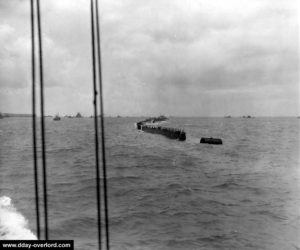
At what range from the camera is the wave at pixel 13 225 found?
16.0 meters

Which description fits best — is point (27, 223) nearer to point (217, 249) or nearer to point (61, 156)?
point (217, 249)

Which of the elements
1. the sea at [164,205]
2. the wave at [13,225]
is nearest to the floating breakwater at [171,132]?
the sea at [164,205]

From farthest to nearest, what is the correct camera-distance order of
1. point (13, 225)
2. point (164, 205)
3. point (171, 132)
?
1. point (171, 132)
2. point (164, 205)
3. point (13, 225)

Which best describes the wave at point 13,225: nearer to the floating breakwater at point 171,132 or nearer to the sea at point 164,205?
the sea at point 164,205

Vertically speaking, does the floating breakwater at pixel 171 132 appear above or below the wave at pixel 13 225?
above

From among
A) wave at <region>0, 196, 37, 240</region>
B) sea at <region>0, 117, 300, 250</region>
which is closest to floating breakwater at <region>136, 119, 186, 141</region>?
sea at <region>0, 117, 300, 250</region>

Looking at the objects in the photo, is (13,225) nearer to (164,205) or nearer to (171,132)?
(164,205)

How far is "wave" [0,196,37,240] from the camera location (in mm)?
15958

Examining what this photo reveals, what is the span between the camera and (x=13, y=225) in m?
17.6

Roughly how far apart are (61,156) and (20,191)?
71.2 feet

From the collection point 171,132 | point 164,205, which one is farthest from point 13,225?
point 171,132

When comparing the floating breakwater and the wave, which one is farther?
the floating breakwater

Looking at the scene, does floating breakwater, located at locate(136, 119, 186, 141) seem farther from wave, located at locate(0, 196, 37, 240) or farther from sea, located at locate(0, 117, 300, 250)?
wave, located at locate(0, 196, 37, 240)

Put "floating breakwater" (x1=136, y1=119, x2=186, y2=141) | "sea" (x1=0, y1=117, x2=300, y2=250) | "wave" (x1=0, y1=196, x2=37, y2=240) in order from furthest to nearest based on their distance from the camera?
"floating breakwater" (x1=136, y1=119, x2=186, y2=141), "sea" (x1=0, y1=117, x2=300, y2=250), "wave" (x1=0, y1=196, x2=37, y2=240)
